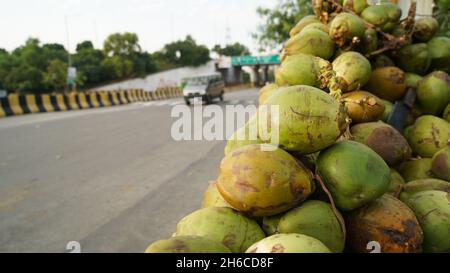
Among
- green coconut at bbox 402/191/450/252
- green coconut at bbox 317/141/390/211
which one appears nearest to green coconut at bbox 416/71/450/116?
green coconut at bbox 402/191/450/252

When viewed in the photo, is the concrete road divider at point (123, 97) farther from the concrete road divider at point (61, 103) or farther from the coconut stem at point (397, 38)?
the coconut stem at point (397, 38)

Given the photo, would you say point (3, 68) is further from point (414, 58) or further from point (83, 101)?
point (414, 58)

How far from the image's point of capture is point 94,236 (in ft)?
10.8

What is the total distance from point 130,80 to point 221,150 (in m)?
39.1

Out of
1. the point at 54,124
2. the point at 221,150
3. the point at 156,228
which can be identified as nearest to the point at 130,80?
the point at 54,124

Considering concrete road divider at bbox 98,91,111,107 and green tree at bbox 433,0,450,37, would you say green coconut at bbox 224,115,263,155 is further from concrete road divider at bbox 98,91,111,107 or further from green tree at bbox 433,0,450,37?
concrete road divider at bbox 98,91,111,107

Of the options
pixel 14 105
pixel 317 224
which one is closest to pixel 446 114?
pixel 317 224

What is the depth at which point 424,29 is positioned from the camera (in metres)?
3.07

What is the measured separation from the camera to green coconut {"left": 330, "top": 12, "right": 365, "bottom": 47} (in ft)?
8.69

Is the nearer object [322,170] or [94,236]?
[322,170]

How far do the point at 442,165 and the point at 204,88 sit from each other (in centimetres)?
1584

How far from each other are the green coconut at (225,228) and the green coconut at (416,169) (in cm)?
125

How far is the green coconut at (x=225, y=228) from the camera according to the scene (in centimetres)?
135
